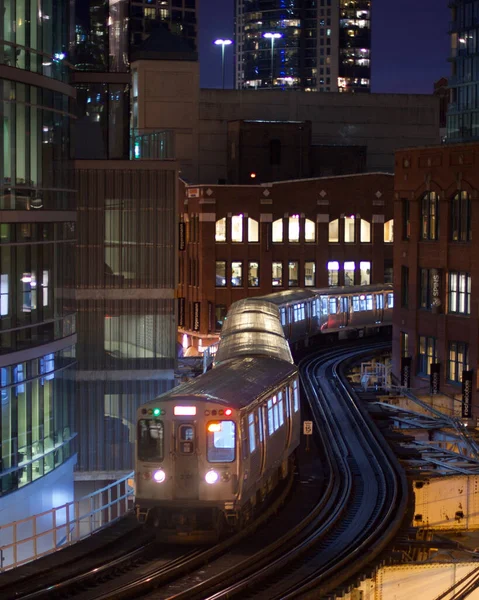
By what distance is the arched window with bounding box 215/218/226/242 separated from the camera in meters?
72.8

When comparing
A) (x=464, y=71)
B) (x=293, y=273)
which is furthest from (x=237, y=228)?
(x=464, y=71)

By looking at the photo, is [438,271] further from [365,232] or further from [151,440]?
[365,232]

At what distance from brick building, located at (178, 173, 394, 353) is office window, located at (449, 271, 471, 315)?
28305mm

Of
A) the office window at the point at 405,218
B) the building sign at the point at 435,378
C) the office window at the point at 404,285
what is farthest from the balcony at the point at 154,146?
the office window at the point at 404,285

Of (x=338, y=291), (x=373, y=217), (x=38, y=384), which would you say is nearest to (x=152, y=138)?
(x=38, y=384)

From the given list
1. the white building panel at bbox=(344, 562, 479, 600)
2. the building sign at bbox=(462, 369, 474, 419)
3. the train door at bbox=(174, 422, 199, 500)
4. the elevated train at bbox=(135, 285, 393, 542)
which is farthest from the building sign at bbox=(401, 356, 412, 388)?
the train door at bbox=(174, 422, 199, 500)

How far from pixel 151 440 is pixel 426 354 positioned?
2717 centimetres

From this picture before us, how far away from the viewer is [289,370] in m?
27.8

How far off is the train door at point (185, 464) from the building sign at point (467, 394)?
22037mm

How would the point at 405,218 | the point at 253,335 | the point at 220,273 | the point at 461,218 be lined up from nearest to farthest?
the point at 253,335 < the point at 461,218 < the point at 405,218 < the point at 220,273

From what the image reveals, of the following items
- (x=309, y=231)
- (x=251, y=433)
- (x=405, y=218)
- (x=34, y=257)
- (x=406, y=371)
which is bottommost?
(x=406, y=371)

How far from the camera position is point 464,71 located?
101 meters

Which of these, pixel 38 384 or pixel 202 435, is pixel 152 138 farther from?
pixel 202 435

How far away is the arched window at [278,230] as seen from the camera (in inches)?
2908
